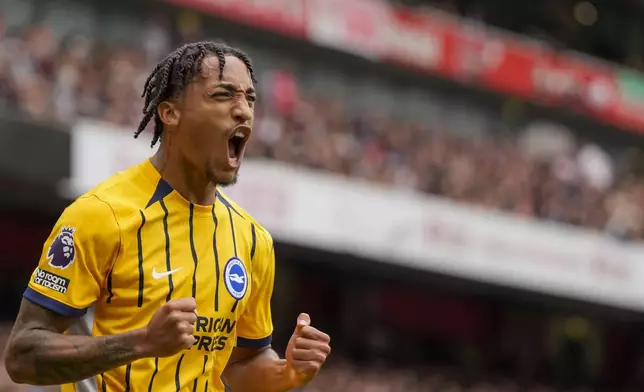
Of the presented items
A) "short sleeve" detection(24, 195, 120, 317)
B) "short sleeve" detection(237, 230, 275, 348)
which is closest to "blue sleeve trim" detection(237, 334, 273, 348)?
"short sleeve" detection(237, 230, 275, 348)

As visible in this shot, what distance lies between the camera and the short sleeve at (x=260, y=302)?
477cm

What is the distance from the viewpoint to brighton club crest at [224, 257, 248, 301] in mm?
4555

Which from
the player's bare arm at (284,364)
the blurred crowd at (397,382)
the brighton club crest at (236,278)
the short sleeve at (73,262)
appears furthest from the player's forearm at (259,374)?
the blurred crowd at (397,382)

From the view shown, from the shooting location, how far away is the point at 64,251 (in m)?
4.16

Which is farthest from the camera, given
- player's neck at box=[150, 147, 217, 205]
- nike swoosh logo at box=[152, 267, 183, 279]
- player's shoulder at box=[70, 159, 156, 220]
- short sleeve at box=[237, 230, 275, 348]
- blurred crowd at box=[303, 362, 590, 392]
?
blurred crowd at box=[303, 362, 590, 392]

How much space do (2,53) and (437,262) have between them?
825cm

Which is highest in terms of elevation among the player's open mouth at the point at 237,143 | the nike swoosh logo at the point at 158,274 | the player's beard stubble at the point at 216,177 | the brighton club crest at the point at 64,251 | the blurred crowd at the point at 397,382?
the player's open mouth at the point at 237,143

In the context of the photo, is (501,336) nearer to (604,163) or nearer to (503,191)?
(604,163)

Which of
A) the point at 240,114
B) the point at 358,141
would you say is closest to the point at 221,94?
the point at 240,114

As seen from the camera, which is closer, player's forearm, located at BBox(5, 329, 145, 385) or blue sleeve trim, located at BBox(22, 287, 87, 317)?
player's forearm, located at BBox(5, 329, 145, 385)

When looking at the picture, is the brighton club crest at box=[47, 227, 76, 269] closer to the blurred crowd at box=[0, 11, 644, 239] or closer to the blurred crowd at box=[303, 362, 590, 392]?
the blurred crowd at box=[0, 11, 644, 239]

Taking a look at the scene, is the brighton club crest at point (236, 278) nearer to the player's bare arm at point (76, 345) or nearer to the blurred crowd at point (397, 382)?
the player's bare arm at point (76, 345)

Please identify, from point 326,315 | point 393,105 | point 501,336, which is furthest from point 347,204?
point 501,336

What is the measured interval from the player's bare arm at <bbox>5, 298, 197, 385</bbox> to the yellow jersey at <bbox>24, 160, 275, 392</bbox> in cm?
7
